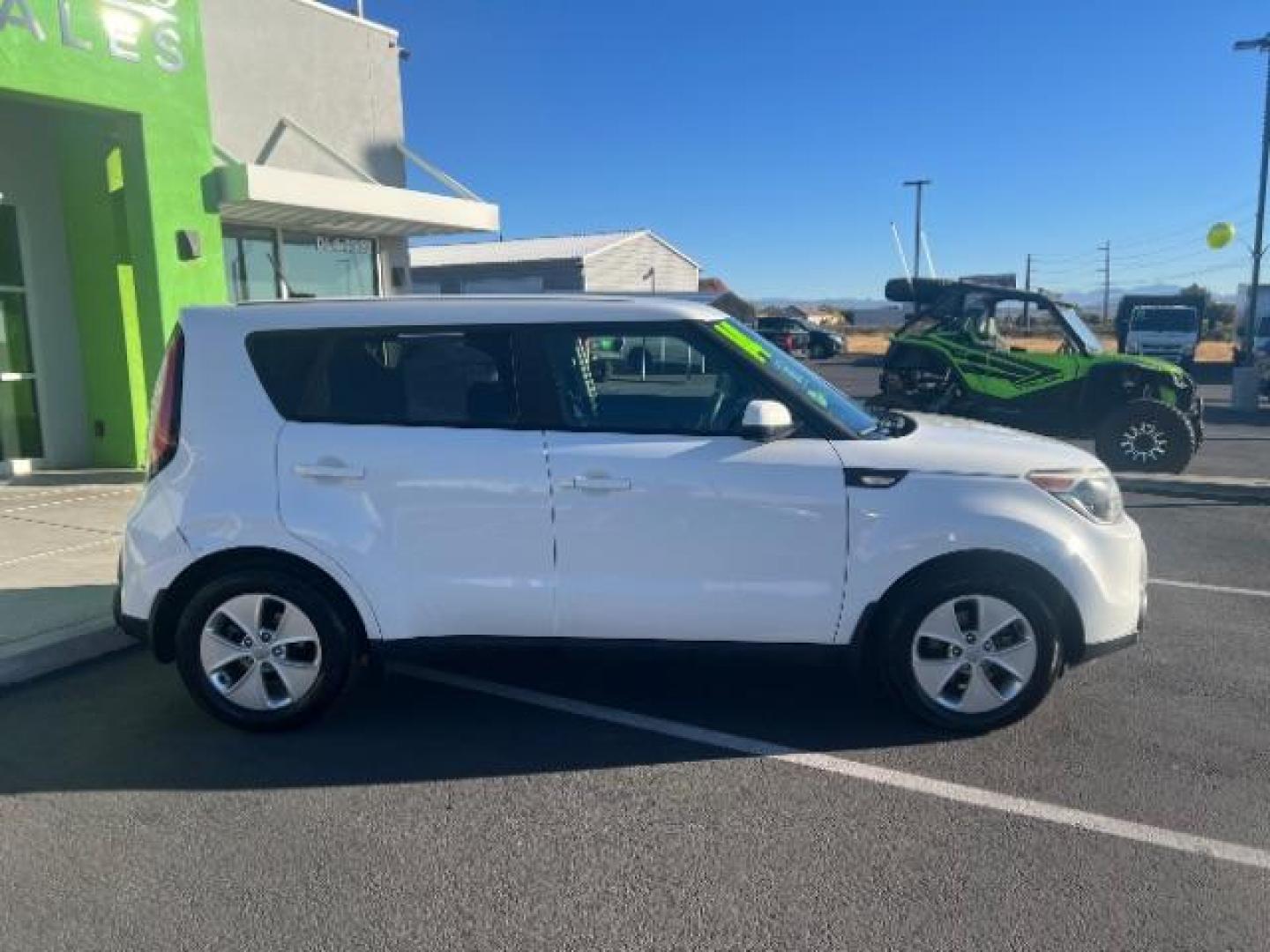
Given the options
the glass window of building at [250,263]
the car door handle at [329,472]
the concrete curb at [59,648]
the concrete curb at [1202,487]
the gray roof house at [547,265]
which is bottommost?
the concrete curb at [1202,487]

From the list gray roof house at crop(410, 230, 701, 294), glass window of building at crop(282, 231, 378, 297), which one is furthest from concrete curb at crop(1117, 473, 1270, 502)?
gray roof house at crop(410, 230, 701, 294)

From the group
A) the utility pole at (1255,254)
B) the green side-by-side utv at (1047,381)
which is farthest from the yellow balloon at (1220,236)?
the green side-by-side utv at (1047,381)

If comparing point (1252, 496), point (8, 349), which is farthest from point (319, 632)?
point (1252, 496)

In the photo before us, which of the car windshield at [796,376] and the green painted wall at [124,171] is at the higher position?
the green painted wall at [124,171]

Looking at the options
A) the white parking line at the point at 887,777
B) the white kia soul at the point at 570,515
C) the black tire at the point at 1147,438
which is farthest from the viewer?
the black tire at the point at 1147,438

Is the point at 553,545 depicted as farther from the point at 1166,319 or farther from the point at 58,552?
the point at 1166,319

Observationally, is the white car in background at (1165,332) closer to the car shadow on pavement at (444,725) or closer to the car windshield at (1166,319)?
the car windshield at (1166,319)

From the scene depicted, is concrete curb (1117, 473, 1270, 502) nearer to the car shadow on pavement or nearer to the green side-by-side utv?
the green side-by-side utv

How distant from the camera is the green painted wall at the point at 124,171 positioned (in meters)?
8.11

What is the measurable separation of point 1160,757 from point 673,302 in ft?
8.65

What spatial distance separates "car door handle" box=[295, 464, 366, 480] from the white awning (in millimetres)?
6563

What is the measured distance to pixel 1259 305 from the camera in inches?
1237

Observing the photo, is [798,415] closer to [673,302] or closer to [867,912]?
[673,302]

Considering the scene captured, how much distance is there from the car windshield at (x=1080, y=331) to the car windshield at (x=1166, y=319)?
62.0ft
